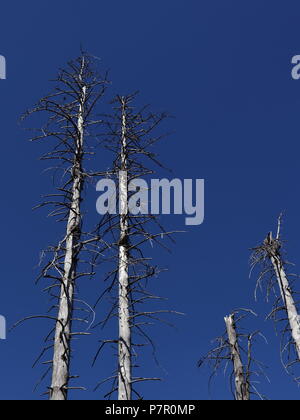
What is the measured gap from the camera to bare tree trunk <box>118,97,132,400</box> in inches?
307

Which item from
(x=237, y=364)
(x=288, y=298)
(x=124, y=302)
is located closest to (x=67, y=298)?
(x=124, y=302)

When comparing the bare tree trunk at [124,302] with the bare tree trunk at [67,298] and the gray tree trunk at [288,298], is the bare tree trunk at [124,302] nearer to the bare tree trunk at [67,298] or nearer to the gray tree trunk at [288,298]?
the bare tree trunk at [67,298]

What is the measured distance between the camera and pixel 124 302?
8.87 meters

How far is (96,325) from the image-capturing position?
27.8ft

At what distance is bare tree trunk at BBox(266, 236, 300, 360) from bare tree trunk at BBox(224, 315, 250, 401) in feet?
6.58

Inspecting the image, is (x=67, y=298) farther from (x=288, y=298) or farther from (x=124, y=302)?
(x=288, y=298)

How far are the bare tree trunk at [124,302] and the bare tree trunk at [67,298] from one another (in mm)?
1230

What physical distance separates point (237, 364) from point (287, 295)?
10.4ft

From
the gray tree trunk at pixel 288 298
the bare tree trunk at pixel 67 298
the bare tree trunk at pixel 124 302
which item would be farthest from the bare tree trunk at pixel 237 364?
the bare tree trunk at pixel 67 298
